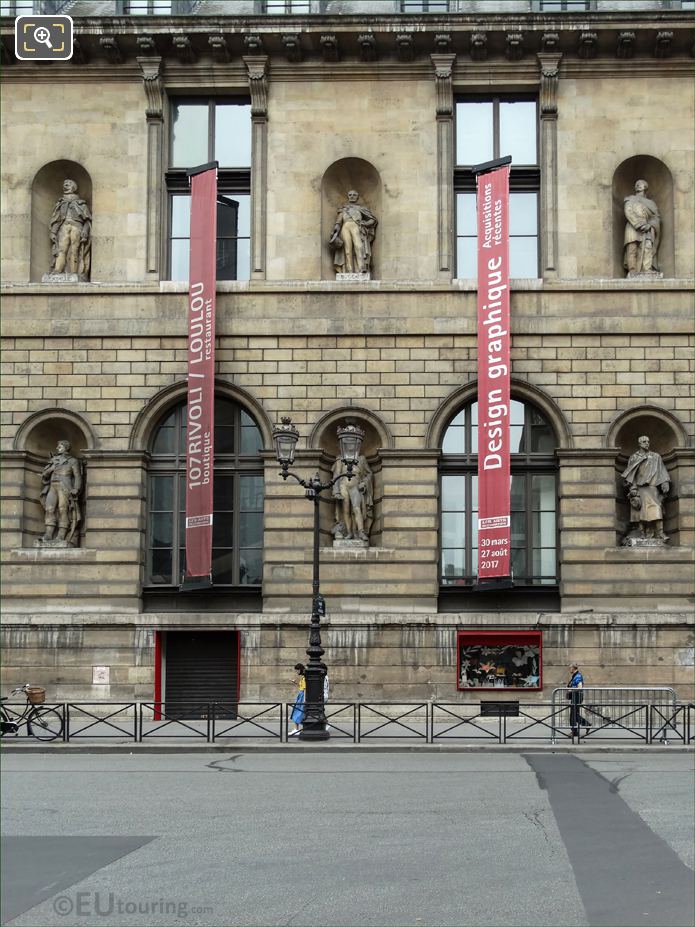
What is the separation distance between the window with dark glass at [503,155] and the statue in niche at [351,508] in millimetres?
6359

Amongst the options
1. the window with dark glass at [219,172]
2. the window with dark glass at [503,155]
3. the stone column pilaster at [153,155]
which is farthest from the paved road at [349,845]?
the window with dark glass at [219,172]

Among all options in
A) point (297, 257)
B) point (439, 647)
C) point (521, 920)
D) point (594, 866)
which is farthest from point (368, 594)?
point (521, 920)

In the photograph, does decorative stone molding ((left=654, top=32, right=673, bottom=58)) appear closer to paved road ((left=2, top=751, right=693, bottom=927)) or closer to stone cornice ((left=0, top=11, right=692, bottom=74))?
stone cornice ((left=0, top=11, right=692, bottom=74))

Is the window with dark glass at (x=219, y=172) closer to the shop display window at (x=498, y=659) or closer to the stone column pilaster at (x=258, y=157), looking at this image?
the stone column pilaster at (x=258, y=157)

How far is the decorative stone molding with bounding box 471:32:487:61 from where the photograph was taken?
33688mm

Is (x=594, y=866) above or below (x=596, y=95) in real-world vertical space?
below

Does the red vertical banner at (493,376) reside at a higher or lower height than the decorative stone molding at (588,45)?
lower

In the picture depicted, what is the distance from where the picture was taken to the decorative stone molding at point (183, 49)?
34062 millimetres

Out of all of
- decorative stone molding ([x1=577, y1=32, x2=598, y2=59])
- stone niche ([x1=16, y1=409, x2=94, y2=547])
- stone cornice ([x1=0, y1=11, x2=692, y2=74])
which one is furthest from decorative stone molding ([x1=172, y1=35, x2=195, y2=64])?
decorative stone molding ([x1=577, y1=32, x2=598, y2=59])

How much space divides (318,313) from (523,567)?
28.2 ft

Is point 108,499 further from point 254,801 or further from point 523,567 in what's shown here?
→ point 254,801

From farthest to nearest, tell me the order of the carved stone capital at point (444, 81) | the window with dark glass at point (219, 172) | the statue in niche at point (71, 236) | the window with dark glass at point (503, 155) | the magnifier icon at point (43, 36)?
the window with dark glass at point (219, 172) < the window with dark glass at point (503, 155) < the statue in niche at point (71, 236) < the carved stone capital at point (444, 81) < the magnifier icon at point (43, 36)

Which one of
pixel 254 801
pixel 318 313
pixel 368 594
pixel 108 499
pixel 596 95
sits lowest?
pixel 254 801

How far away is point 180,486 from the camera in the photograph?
34.0 meters
